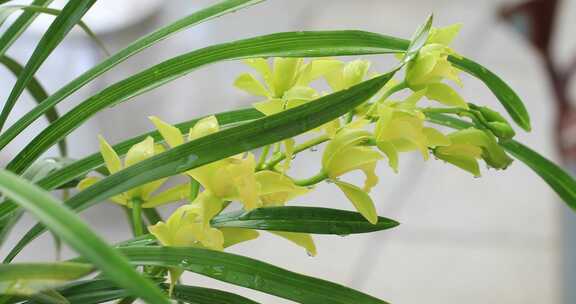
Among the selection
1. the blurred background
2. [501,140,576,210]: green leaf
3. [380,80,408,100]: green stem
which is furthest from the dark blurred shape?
[380,80,408,100]: green stem

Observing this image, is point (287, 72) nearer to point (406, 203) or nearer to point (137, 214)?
point (137, 214)

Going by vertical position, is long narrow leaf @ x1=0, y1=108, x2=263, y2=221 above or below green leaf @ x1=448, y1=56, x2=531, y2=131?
below

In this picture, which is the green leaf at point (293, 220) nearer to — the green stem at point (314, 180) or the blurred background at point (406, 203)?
the green stem at point (314, 180)

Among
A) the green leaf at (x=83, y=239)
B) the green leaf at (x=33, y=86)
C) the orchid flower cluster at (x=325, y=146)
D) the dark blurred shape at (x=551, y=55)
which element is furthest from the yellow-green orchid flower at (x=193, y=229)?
the dark blurred shape at (x=551, y=55)

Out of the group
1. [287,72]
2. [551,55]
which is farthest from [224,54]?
[551,55]

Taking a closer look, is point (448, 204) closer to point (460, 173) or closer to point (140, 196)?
point (460, 173)

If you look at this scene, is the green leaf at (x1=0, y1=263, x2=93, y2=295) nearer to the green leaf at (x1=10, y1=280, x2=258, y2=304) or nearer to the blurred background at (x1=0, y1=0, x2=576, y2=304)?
the green leaf at (x1=10, y1=280, x2=258, y2=304)

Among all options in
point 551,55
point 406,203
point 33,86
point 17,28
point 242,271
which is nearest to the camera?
point 242,271
